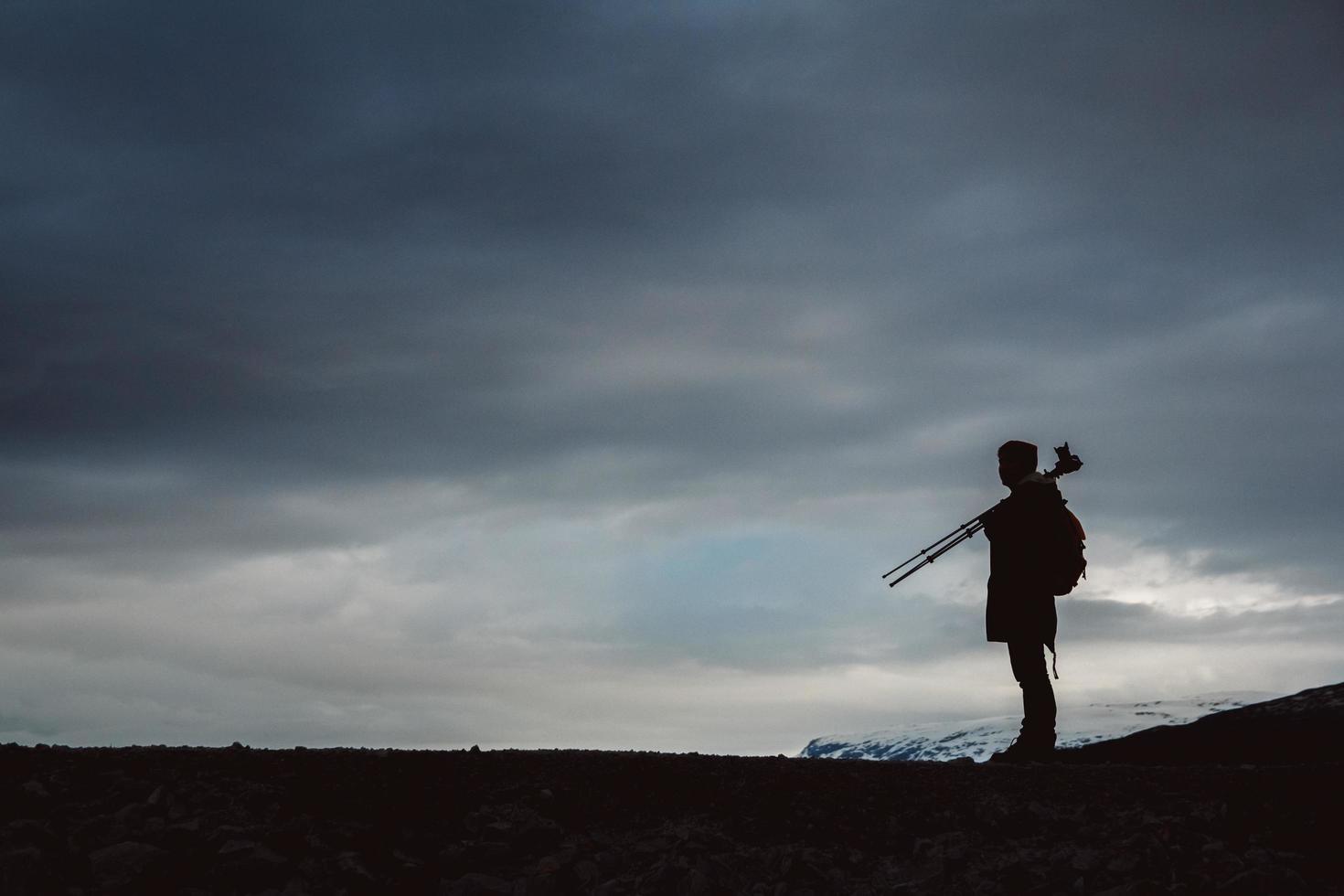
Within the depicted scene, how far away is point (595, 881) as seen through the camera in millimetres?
10312

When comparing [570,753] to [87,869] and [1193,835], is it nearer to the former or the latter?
[87,869]

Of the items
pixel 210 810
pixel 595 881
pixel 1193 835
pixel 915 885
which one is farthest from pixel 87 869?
pixel 1193 835

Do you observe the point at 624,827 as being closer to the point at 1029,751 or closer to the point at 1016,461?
the point at 1029,751

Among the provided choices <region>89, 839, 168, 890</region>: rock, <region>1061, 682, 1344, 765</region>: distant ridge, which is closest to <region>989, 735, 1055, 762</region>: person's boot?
<region>1061, 682, 1344, 765</region>: distant ridge

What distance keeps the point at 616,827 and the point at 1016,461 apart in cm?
840

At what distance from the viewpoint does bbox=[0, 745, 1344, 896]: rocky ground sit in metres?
10.1

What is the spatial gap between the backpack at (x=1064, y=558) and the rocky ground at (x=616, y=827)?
4074 mm

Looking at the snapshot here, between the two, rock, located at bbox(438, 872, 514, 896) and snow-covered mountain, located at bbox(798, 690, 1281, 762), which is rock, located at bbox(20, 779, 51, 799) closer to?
rock, located at bbox(438, 872, 514, 896)

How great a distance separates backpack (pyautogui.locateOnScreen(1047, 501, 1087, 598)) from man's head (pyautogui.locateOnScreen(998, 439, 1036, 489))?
0.76 meters

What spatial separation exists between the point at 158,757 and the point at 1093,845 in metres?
8.25

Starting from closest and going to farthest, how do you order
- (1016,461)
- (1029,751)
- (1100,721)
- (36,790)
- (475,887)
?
(475,887) < (36,790) < (1029,751) < (1016,461) < (1100,721)

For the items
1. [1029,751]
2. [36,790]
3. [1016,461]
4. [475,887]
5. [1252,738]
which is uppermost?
[1016,461]

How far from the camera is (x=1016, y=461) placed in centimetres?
1731

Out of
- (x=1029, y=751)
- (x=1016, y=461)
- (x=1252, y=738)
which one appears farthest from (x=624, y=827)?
(x=1252, y=738)
